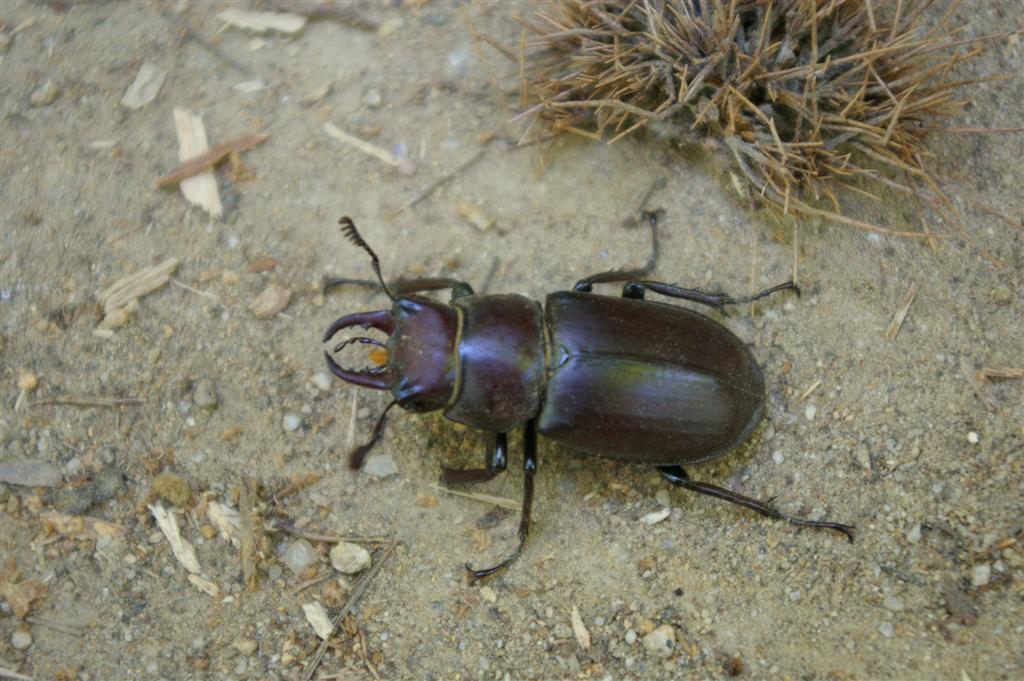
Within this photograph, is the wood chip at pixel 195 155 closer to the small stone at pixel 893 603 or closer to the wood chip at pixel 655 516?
the wood chip at pixel 655 516

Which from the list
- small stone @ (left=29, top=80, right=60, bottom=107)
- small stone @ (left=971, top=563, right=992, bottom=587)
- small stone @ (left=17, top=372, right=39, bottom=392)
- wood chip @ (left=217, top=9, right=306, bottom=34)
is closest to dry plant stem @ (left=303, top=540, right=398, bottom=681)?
small stone @ (left=17, top=372, right=39, bottom=392)

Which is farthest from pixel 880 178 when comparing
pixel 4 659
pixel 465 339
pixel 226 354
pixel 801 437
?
pixel 4 659

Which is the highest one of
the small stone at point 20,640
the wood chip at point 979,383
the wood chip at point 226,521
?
the wood chip at point 979,383

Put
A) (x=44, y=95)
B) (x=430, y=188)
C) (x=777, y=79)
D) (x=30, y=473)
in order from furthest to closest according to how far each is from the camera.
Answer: (x=44, y=95) → (x=430, y=188) → (x=30, y=473) → (x=777, y=79)

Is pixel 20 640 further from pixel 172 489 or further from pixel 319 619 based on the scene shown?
pixel 319 619

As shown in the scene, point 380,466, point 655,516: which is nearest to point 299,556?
point 380,466

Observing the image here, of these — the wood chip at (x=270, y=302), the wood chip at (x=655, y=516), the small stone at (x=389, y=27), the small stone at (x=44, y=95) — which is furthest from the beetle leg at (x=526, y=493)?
the small stone at (x=44, y=95)

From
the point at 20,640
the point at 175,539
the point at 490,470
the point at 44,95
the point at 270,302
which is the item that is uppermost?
the point at 44,95
